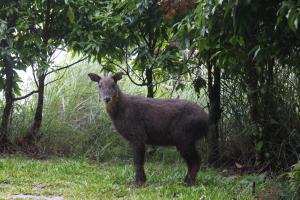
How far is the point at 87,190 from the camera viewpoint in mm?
6656

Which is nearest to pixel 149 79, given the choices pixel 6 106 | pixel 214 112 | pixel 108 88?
pixel 214 112

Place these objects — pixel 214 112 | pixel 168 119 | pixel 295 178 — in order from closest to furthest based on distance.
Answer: pixel 295 178 → pixel 168 119 → pixel 214 112

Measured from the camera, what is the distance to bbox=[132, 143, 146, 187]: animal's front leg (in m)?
7.22

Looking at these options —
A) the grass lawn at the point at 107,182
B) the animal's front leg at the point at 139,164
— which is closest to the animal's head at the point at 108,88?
the animal's front leg at the point at 139,164

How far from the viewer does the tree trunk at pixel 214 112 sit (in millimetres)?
9234

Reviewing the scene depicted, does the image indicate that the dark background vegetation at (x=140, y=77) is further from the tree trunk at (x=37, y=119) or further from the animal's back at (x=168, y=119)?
the animal's back at (x=168, y=119)

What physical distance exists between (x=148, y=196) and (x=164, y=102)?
2.02 m

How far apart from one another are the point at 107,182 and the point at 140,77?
12.0ft

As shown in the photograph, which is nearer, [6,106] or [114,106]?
[114,106]

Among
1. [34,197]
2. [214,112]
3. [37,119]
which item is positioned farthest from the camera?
[37,119]

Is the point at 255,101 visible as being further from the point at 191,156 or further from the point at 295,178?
the point at 295,178

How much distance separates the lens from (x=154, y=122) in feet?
25.4

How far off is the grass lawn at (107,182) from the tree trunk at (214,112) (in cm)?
59

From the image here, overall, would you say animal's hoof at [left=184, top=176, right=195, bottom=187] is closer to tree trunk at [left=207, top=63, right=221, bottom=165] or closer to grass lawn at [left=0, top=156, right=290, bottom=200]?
grass lawn at [left=0, top=156, right=290, bottom=200]
